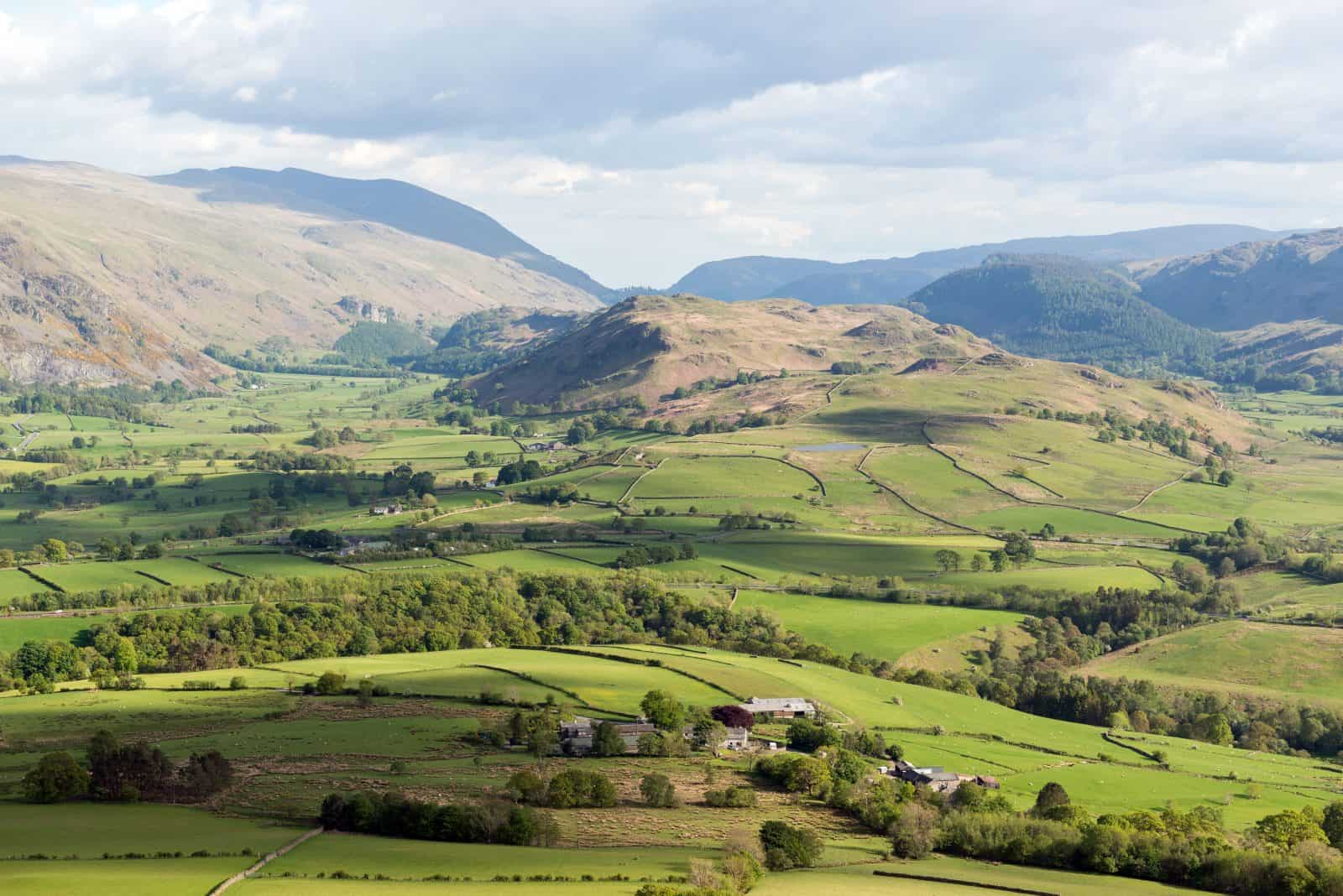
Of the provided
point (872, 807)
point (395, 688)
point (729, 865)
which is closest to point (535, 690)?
point (395, 688)

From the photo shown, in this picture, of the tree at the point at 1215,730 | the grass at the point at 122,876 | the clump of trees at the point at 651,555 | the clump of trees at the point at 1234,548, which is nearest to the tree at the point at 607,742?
the grass at the point at 122,876

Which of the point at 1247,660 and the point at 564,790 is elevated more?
the point at 564,790

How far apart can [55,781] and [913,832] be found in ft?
149

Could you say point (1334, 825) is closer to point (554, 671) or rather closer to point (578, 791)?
point (578, 791)

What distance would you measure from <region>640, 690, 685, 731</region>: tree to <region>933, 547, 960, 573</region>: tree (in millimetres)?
75729

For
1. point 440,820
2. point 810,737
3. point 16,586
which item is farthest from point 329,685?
point 16,586

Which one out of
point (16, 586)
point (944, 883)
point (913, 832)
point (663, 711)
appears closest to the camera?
point (944, 883)

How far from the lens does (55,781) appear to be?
225 feet

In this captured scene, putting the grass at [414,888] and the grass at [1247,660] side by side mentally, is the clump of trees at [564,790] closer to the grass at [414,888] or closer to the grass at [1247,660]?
the grass at [414,888]

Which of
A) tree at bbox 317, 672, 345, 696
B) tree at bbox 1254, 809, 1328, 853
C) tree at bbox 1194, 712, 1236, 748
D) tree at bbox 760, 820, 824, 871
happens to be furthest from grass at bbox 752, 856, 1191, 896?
tree at bbox 1194, 712, 1236, 748

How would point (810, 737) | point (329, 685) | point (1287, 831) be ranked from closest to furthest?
point (1287, 831), point (810, 737), point (329, 685)

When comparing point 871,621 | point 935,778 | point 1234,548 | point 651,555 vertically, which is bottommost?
point 871,621

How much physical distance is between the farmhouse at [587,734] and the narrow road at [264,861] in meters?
20.8

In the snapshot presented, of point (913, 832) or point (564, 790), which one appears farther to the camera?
point (564, 790)
